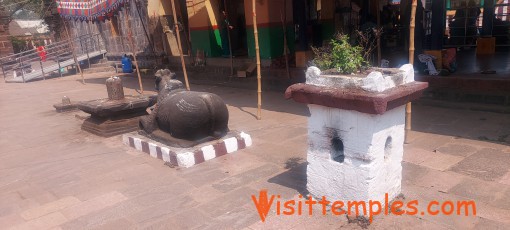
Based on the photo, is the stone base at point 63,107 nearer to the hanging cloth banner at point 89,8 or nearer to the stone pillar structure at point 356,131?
the hanging cloth banner at point 89,8

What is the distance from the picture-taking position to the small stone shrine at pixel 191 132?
5.45 m

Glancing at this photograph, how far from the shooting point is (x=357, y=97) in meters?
3.29

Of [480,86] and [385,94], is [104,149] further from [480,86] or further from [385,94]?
[480,86]

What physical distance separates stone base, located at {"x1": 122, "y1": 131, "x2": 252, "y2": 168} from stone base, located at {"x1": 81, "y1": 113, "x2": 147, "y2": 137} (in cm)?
123

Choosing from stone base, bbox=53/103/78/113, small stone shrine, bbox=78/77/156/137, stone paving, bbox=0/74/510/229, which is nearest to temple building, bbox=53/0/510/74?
stone base, bbox=53/103/78/113

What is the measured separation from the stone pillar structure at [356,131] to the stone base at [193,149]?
1.96 metres

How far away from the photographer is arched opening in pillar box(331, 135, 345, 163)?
12.5 feet

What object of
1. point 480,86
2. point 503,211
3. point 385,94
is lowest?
point 503,211

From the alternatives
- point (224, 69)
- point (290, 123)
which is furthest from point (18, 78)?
point (290, 123)

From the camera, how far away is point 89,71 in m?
19.9

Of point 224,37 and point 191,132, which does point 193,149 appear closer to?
point 191,132

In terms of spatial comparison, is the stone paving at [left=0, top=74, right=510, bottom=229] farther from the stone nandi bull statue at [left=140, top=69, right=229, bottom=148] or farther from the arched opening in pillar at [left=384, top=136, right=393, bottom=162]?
the arched opening in pillar at [left=384, top=136, right=393, bottom=162]

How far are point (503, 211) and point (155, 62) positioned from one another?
15.2 metres

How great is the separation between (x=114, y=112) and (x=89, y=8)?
14.9 ft
